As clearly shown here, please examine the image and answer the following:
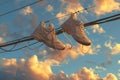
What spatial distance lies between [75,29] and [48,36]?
8.83 feet

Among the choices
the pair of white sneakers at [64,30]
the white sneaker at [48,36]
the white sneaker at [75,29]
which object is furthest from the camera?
the white sneaker at [48,36]

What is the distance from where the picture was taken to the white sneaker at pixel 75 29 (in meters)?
23.1

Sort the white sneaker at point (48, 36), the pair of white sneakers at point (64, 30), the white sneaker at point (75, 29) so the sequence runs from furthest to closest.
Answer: the white sneaker at point (48, 36)
the pair of white sneakers at point (64, 30)
the white sneaker at point (75, 29)

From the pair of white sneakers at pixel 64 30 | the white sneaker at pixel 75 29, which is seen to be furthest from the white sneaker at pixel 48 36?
the white sneaker at pixel 75 29

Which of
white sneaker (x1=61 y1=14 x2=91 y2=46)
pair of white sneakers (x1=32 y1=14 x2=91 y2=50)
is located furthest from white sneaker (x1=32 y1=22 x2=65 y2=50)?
white sneaker (x1=61 y1=14 x2=91 y2=46)

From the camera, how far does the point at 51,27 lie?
26234 millimetres

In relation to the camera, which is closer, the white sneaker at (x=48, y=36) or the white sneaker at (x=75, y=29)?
the white sneaker at (x=75, y=29)

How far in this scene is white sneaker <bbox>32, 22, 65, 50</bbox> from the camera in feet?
83.1

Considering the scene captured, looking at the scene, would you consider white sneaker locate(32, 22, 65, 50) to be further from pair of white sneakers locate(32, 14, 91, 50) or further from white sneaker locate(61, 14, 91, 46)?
white sneaker locate(61, 14, 91, 46)

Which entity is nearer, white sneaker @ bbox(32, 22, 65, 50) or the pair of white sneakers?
the pair of white sneakers

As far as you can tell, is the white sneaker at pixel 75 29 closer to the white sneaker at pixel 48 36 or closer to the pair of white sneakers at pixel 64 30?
the pair of white sneakers at pixel 64 30

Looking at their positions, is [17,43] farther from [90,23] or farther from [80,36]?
[90,23]

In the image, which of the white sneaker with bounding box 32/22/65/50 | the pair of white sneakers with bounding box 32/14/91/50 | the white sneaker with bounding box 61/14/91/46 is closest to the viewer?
the white sneaker with bounding box 61/14/91/46

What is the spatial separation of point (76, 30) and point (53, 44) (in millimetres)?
2416
